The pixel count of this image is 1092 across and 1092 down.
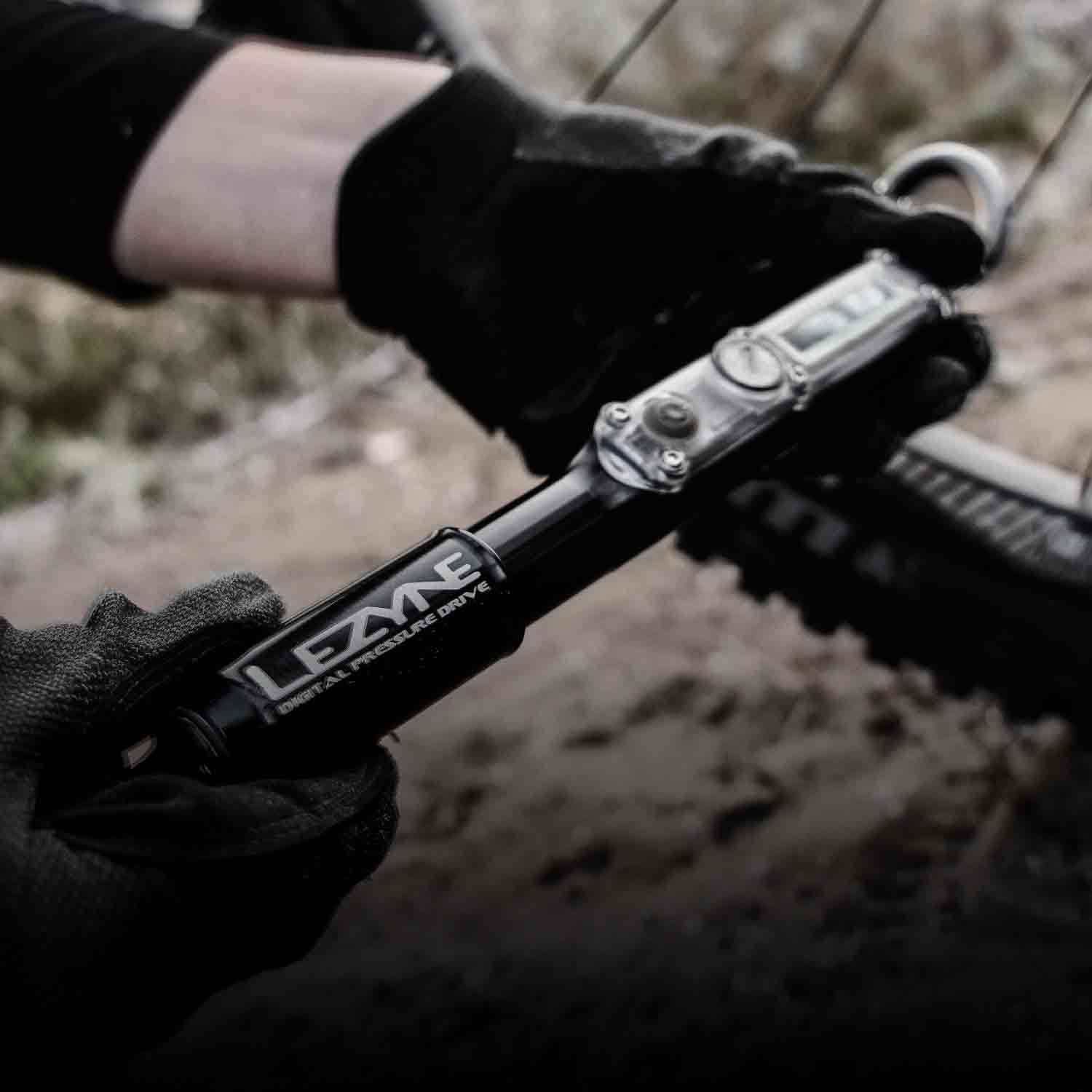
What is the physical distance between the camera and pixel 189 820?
453 mm

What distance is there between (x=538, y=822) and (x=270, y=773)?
0.44 meters

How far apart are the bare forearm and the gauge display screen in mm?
384

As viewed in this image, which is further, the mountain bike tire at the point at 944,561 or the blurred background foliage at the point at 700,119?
the blurred background foliage at the point at 700,119

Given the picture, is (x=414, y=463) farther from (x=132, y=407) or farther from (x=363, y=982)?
(x=363, y=982)

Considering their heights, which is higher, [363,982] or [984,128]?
[984,128]

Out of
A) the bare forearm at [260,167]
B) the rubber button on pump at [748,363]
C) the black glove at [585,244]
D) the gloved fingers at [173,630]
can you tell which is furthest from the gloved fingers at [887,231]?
→ the gloved fingers at [173,630]

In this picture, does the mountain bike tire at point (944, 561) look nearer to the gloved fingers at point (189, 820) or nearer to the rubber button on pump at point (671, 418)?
the rubber button on pump at point (671, 418)

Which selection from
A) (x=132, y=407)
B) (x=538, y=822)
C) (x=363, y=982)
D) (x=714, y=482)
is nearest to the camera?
(x=714, y=482)

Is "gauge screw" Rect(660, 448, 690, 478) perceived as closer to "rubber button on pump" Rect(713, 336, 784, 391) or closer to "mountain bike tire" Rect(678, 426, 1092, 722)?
"rubber button on pump" Rect(713, 336, 784, 391)

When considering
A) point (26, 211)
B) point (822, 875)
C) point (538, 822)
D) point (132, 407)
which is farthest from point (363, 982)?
point (132, 407)

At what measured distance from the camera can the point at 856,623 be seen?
890 millimetres

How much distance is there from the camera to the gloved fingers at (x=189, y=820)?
45 centimetres

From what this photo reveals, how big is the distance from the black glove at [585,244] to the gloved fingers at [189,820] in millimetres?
371

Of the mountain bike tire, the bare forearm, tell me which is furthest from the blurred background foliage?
the mountain bike tire
